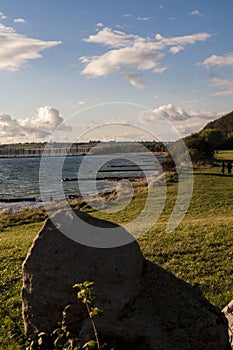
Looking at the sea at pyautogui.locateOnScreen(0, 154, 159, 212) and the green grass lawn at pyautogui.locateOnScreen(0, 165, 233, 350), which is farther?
the sea at pyautogui.locateOnScreen(0, 154, 159, 212)

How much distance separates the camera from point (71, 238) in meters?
6.79

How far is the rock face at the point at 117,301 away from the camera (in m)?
6.18

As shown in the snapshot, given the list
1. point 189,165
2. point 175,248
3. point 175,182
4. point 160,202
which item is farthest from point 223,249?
point 189,165

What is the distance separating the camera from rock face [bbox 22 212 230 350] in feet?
20.3

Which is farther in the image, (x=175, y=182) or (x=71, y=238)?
(x=175, y=182)

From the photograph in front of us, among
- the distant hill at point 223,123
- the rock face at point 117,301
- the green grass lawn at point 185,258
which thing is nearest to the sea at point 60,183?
the rock face at point 117,301

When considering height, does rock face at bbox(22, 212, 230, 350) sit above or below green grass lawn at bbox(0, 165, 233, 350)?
above

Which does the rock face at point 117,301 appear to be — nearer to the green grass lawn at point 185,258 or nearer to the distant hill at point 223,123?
the green grass lawn at point 185,258

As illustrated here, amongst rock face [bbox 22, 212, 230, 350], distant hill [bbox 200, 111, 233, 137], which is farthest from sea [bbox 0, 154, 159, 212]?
distant hill [bbox 200, 111, 233, 137]

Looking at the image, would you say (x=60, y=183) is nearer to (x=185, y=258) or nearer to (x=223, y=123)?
(x=185, y=258)

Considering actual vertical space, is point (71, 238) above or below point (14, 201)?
above

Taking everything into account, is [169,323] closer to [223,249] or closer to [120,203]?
[223,249]

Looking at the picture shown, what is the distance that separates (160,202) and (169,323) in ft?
81.7

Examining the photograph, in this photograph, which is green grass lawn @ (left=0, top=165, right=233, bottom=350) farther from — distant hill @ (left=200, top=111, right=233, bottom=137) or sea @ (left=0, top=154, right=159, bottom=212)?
distant hill @ (left=200, top=111, right=233, bottom=137)
